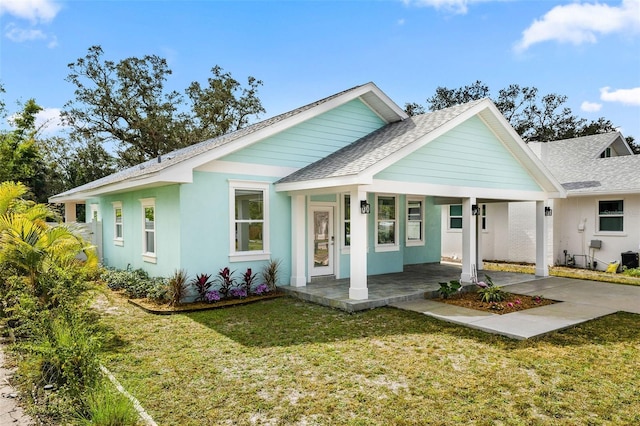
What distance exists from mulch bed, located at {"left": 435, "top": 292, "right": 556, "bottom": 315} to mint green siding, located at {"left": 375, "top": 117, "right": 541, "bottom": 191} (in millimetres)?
2811

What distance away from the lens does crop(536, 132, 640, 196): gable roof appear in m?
14.5

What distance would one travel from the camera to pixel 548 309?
8.45 meters

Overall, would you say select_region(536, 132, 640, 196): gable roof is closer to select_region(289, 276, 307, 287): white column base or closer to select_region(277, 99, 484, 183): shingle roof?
select_region(277, 99, 484, 183): shingle roof

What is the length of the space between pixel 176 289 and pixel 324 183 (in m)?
4.00

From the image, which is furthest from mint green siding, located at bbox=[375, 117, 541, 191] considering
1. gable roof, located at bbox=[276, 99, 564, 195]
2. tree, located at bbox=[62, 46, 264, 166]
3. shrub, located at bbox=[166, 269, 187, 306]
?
tree, located at bbox=[62, 46, 264, 166]

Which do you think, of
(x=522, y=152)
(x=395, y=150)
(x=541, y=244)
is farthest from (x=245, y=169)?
(x=541, y=244)

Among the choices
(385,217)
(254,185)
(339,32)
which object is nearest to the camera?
(254,185)

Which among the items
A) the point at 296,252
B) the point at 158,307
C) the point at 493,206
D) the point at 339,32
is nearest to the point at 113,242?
the point at 158,307

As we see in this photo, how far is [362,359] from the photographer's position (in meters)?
5.61

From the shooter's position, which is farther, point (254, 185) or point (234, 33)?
point (234, 33)

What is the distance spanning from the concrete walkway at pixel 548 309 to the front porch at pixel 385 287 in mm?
356

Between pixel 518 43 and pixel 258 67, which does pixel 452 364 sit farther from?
pixel 258 67

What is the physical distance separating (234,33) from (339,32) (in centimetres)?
429

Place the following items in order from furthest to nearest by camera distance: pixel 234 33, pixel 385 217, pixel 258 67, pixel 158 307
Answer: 1. pixel 258 67
2. pixel 234 33
3. pixel 385 217
4. pixel 158 307
